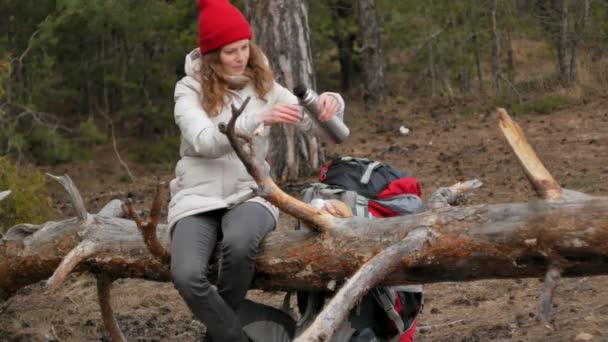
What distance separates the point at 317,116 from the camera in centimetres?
456

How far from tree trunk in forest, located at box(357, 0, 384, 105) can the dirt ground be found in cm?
99

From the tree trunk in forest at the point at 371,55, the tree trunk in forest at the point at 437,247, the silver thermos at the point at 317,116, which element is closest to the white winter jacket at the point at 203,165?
the silver thermos at the point at 317,116

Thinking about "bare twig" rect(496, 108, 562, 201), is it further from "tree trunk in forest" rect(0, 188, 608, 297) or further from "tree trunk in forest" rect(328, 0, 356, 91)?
"tree trunk in forest" rect(328, 0, 356, 91)

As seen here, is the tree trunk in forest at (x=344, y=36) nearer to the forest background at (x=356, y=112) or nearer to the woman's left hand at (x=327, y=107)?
the forest background at (x=356, y=112)

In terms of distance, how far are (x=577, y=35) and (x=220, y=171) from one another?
995 cm

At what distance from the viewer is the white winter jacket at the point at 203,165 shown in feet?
14.1

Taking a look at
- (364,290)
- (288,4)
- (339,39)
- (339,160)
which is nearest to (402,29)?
(339,39)

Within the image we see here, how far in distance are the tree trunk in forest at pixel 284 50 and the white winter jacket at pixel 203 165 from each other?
4393 millimetres

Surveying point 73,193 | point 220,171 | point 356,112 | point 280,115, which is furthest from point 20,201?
point 356,112

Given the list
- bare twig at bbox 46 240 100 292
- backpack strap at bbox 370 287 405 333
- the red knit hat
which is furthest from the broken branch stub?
bare twig at bbox 46 240 100 292

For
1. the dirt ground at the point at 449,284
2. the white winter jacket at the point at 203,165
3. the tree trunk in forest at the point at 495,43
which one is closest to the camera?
the white winter jacket at the point at 203,165

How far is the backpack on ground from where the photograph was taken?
441cm

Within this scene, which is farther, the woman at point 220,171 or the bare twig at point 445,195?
the bare twig at point 445,195

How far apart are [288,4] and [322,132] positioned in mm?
4630
